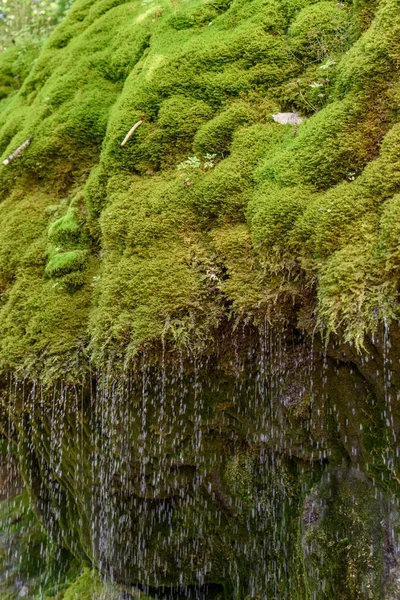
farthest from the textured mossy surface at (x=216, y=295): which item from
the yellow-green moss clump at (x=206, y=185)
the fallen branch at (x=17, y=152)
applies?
the fallen branch at (x=17, y=152)

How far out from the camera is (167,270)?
3758 millimetres

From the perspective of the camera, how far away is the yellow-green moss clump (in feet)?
10.6

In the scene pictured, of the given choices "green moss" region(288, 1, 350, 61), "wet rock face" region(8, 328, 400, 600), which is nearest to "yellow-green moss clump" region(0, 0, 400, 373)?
"green moss" region(288, 1, 350, 61)

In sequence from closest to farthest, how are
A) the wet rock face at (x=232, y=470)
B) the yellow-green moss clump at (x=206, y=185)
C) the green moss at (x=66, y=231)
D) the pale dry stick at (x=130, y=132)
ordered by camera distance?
the yellow-green moss clump at (x=206, y=185) < the wet rock face at (x=232, y=470) < the pale dry stick at (x=130, y=132) < the green moss at (x=66, y=231)

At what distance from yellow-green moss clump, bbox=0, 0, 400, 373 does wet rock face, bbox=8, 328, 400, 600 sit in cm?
38

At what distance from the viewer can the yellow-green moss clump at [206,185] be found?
324 cm

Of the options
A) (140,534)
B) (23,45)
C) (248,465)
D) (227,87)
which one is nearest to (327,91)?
(227,87)

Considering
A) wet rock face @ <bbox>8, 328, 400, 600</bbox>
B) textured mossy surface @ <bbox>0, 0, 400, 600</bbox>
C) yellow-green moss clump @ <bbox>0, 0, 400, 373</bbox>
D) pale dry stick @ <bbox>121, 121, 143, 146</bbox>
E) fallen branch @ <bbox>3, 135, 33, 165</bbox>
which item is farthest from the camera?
fallen branch @ <bbox>3, 135, 33, 165</bbox>

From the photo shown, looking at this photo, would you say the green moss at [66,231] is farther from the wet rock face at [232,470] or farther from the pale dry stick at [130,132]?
the wet rock face at [232,470]

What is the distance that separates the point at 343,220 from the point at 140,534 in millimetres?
3469

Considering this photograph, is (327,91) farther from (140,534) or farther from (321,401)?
(140,534)

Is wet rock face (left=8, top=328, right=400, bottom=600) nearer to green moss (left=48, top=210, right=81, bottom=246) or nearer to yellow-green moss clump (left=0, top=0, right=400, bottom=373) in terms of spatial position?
yellow-green moss clump (left=0, top=0, right=400, bottom=373)

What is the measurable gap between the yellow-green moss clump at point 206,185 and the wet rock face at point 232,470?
1.26 feet

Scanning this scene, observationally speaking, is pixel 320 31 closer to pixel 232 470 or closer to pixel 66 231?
pixel 66 231
